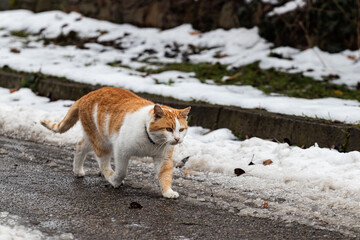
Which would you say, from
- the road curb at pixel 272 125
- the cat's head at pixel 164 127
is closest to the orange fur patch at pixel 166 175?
the cat's head at pixel 164 127

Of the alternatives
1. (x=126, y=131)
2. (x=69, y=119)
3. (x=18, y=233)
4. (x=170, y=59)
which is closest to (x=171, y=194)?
(x=126, y=131)

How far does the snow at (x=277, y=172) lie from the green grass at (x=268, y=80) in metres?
1.57

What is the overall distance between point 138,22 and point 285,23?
11.2 feet

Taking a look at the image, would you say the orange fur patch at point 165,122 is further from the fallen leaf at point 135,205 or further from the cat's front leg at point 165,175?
the fallen leaf at point 135,205

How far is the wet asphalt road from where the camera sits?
10.1 feet

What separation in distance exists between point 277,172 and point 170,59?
486cm

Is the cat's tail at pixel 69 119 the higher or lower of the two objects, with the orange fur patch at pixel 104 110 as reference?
lower

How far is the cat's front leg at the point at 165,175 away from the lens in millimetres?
3865

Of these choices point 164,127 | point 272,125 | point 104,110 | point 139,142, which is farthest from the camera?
point 272,125

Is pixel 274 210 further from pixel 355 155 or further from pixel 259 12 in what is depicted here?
pixel 259 12

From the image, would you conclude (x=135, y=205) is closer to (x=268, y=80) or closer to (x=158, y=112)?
(x=158, y=112)

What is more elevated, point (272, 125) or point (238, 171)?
point (272, 125)

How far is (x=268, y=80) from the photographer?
7.39 meters

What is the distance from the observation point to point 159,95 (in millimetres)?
6656
